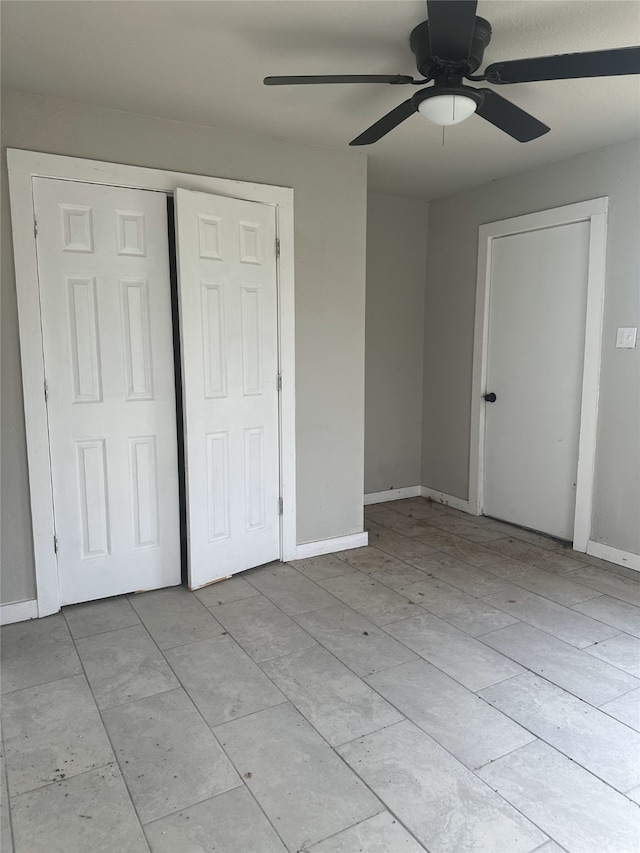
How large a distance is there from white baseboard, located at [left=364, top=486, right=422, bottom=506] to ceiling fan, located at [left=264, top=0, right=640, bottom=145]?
123 inches

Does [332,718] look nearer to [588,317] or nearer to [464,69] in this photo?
[464,69]

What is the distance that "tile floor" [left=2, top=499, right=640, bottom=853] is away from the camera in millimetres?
1583

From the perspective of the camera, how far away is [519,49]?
2.15m

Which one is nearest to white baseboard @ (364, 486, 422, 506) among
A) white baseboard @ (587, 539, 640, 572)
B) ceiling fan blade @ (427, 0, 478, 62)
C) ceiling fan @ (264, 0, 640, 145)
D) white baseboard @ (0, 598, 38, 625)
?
white baseboard @ (587, 539, 640, 572)

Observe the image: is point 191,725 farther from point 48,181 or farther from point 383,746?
point 48,181

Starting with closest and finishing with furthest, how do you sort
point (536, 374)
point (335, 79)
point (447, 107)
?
point (335, 79) → point (447, 107) → point (536, 374)

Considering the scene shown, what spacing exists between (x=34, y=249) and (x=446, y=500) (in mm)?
3486

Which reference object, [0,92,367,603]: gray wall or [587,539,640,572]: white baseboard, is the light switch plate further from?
[0,92,367,603]: gray wall

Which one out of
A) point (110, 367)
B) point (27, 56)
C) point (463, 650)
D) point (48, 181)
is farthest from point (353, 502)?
point (27, 56)

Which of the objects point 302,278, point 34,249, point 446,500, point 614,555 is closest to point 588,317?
point 614,555

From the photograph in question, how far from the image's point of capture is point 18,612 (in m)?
2.74

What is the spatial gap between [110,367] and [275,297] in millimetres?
982

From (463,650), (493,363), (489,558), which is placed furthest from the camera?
(493,363)

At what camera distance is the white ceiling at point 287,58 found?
1900 mm
